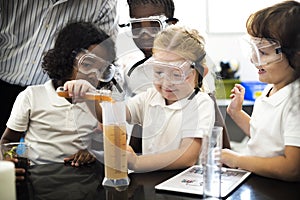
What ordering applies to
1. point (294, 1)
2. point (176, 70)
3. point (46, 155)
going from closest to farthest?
point (176, 70)
point (294, 1)
point (46, 155)

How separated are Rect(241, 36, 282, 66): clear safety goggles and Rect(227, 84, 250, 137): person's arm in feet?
0.67

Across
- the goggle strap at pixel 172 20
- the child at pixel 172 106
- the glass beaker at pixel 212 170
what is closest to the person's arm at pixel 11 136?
the child at pixel 172 106

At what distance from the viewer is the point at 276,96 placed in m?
1.28

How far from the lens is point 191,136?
1.26 metres

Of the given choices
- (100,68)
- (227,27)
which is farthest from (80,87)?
(227,27)

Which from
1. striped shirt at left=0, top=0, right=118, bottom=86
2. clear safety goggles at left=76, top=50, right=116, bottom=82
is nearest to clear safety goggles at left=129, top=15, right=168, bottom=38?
clear safety goggles at left=76, top=50, right=116, bottom=82

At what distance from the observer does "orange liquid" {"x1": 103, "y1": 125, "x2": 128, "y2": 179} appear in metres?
1.05

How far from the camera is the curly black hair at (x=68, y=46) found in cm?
160

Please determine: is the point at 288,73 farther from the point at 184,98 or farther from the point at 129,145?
the point at 129,145

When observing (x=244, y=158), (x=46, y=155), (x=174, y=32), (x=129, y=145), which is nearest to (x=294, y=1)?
(x=174, y=32)

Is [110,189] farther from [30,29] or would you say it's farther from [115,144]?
[30,29]

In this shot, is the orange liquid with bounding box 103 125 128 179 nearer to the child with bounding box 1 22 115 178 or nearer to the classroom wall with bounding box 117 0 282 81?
the child with bounding box 1 22 115 178

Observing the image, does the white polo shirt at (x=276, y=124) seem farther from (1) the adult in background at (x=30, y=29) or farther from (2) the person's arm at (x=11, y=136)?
(2) the person's arm at (x=11, y=136)

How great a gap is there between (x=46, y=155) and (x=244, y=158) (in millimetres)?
771
